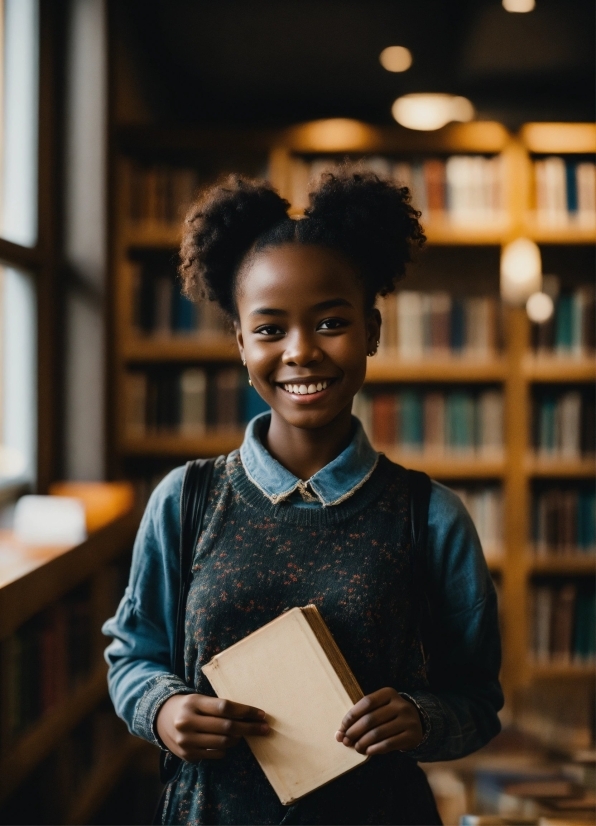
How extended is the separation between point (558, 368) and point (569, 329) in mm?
170

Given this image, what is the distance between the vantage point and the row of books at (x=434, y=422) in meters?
3.07

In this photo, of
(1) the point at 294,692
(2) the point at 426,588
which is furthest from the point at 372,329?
(1) the point at 294,692

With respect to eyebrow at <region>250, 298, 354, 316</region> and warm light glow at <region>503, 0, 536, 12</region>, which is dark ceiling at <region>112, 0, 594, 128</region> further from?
eyebrow at <region>250, 298, 354, 316</region>

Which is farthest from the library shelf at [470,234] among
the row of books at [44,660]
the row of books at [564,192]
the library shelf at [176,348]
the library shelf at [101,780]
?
the library shelf at [101,780]

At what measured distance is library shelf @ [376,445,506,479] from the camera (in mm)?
3041

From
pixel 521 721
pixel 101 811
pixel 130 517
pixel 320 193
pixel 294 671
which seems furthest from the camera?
pixel 130 517

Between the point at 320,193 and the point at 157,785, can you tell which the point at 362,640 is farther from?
the point at 157,785

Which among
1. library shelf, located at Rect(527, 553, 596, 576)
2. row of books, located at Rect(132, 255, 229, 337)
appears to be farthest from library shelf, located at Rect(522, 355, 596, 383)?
row of books, located at Rect(132, 255, 229, 337)

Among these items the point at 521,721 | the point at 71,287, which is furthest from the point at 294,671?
the point at 71,287

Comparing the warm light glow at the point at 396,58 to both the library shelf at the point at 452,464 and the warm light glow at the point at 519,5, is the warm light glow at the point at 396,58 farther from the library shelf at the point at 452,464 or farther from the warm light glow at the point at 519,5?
the library shelf at the point at 452,464

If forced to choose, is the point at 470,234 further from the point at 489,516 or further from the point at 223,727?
the point at 223,727

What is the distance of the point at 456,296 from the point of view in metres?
3.19

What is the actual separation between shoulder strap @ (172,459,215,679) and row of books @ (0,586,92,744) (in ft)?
→ 3.39

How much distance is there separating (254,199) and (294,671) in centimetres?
55
